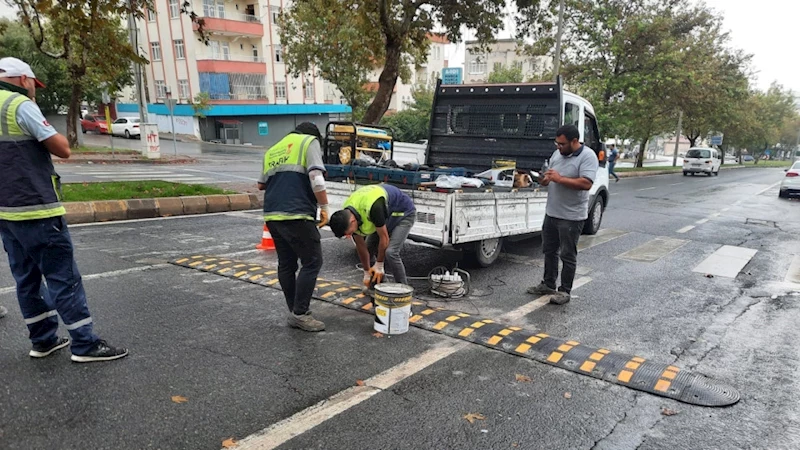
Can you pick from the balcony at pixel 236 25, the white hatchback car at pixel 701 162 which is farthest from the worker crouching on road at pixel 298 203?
the balcony at pixel 236 25

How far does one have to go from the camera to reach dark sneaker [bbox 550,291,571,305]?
510cm

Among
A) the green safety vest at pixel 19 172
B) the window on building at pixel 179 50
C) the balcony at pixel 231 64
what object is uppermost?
the window on building at pixel 179 50

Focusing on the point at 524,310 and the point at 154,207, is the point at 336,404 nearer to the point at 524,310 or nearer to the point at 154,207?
the point at 524,310

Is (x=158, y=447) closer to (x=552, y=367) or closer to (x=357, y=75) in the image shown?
(x=552, y=367)

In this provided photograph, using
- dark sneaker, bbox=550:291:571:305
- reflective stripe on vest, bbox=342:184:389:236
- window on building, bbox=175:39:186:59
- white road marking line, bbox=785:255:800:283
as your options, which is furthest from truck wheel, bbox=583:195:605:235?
window on building, bbox=175:39:186:59

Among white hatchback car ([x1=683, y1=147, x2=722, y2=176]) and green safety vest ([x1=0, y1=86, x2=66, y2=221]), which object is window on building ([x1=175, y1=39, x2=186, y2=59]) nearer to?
white hatchback car ([x1=683, y1=147, x2=722, y2=176])

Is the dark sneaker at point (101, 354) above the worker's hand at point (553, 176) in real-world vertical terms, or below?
below

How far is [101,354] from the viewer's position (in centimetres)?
344

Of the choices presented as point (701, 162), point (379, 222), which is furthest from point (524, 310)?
point (701, 162)

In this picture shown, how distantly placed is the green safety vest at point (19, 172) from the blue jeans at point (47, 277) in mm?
79

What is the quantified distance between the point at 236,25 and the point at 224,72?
3.87 m

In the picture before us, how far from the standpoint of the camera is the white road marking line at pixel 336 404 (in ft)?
8.70

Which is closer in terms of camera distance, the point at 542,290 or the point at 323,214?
the point at 323,214

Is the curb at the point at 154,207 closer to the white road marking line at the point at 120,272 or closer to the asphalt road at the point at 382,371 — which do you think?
the asphalt road at the point at 382,371
